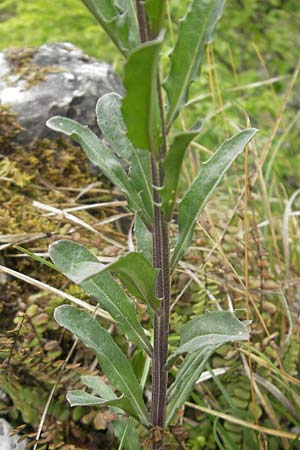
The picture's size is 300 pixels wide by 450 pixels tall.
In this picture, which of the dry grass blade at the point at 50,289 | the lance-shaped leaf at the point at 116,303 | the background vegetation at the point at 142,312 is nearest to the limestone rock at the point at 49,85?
the background vegetation at the point at 142,312

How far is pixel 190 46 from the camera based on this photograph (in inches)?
35.5

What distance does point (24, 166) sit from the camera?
1923 millimetres

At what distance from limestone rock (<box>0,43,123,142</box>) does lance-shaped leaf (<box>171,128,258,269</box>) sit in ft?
3.41

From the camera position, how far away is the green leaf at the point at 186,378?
44.3 inches

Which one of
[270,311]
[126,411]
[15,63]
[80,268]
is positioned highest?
[80,268]

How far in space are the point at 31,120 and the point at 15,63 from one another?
13.1 inches

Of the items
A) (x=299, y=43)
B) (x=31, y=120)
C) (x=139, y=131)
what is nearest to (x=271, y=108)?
(x=299, y=43)

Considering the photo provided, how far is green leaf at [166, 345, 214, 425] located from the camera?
1125mm

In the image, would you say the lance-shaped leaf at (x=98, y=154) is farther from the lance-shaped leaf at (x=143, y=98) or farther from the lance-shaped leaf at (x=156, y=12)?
the lance-shaped leaf at (x=156, y=12)

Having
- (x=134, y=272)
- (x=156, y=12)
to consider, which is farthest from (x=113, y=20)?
(x=134, y=272)

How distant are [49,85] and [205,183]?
1207mm

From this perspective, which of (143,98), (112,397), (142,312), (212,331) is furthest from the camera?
(142,312)

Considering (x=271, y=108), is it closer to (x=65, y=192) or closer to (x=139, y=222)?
(x=65, y=192)

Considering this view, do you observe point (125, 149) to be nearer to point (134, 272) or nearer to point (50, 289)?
point (134, 272)
